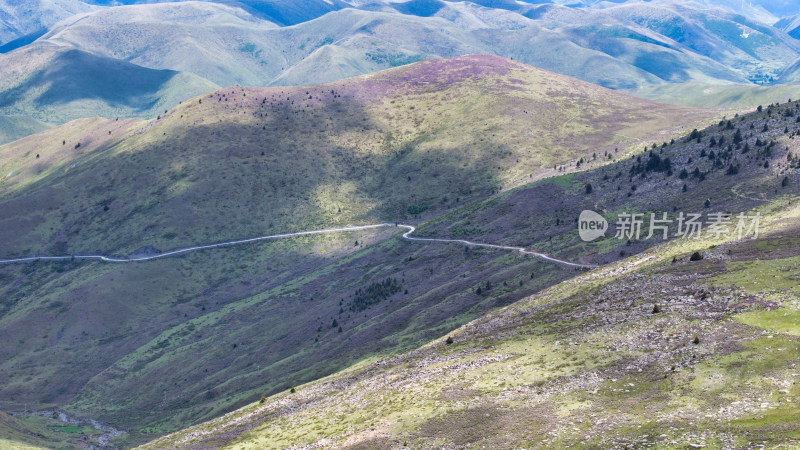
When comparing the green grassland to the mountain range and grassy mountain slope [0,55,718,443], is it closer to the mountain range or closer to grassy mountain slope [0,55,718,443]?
the mountain range

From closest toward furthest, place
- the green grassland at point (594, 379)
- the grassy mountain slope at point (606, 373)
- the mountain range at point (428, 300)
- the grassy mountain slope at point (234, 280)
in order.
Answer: the green grassland at point (594, 379)
the grassy mountain slope at point (606, 373)
the mountain range at point (428, 300)
the grassy mountain slope at point (234, 280)

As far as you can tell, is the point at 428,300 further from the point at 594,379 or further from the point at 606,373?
the point at 594,379

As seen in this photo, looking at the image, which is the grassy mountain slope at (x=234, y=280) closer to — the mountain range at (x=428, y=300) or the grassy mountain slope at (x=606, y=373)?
the mountain range at (x=428, y=300)

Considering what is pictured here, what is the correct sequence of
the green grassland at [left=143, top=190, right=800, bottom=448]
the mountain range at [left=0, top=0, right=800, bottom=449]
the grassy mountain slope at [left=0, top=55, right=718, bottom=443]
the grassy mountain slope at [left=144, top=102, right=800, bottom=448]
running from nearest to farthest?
the green grassland at [left=143, top=190, right=800, bottom=448] → the grassy mountain slope at [left=144, top=102, right=800, bottom=448] → the mountain range at [left=0, top=0, right=800, bottom=449] → the grassy mountain slope at [left=0, top=55, right=718, bottom=443]

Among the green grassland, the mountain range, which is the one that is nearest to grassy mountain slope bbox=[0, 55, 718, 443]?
the mountain range

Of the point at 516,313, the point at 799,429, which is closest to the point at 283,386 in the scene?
the point at 516,313

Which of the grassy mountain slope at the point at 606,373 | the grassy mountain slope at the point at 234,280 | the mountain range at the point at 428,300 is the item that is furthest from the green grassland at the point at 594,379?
the grassy mountain slope at the point at 234,280

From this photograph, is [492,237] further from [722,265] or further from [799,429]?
[799,429]

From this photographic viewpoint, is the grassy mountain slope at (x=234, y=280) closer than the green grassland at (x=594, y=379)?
No

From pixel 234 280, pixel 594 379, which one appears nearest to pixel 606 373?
pixel 594 379
